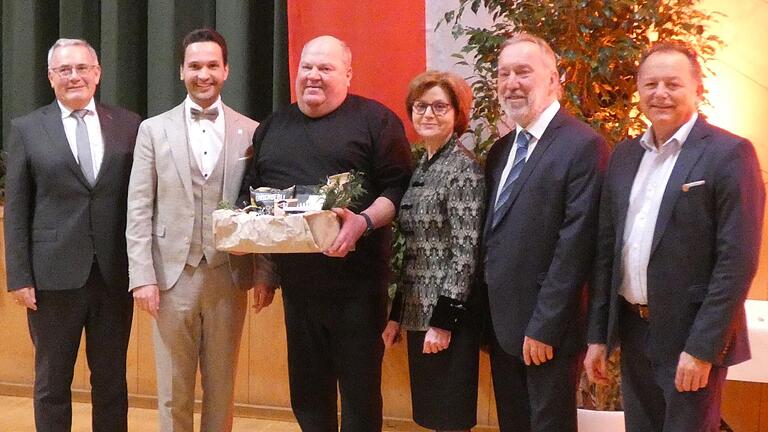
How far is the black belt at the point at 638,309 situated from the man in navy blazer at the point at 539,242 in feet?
0.44

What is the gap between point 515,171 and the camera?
244 cm

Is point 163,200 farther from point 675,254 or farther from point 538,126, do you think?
point 675,254

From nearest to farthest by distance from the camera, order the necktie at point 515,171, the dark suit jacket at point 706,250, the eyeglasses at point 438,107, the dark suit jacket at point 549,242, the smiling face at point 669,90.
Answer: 1. the dark suit jacket at point 706,250
2. the smiling face at point 669,90
3. the dark suit jacket at point 549,242
4. the necktie at point 515,171
5. the eyeglasses at point 438,107

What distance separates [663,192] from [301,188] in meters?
1.13

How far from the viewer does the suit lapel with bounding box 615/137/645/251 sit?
222cm

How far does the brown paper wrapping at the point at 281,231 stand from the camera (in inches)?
99.2

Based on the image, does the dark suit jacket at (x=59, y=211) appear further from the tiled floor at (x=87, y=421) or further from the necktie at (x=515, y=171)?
the necktie at (x=515, y=171)

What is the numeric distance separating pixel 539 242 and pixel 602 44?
1.03m

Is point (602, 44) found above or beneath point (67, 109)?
above

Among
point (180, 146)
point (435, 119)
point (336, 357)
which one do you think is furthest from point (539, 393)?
point (180, 146)

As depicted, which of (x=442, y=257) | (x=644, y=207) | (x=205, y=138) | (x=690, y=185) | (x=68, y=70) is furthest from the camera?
(x=68, y=70)

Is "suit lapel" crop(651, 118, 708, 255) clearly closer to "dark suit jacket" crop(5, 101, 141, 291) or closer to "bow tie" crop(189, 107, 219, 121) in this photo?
"bow tie" crop(189, 107, 219, 121)

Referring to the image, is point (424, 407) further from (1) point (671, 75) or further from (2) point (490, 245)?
(1) point (671, 75)

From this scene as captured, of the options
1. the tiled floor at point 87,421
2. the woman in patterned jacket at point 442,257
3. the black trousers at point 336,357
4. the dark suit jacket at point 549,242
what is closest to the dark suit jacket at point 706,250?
the dark suit jacket at point 549,242
